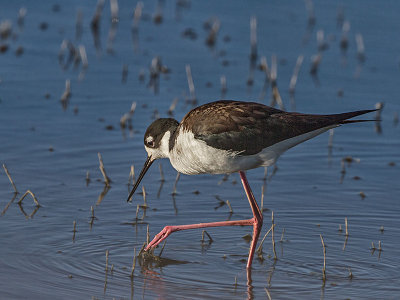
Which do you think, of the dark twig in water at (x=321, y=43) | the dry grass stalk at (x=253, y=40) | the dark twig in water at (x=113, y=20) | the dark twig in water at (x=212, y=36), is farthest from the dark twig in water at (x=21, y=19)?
the dark twig in water at (x=321, y=43)

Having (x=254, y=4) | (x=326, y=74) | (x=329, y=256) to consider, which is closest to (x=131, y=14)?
(x=254, y=4)

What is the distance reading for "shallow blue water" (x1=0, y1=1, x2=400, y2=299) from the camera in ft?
22.7

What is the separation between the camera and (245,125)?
7.45m

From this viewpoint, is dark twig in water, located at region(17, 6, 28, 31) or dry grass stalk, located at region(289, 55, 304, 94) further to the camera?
dark twig in water, located at region(17, 6, 28, 31)

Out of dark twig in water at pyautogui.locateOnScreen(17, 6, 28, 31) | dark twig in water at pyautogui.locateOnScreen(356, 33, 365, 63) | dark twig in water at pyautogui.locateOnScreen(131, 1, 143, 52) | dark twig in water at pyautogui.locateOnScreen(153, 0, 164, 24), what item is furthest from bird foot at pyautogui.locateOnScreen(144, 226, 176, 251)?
dark twig in water at pyautogui.locateOnScreen(153, 0, 164, 24)

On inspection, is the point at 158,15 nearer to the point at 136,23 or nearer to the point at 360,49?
the point at 136,23

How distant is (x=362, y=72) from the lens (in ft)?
42.3

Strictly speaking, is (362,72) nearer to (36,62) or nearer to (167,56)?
(167,56)

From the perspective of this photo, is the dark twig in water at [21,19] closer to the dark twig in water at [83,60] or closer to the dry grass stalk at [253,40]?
the dark twig in water at [83,60]

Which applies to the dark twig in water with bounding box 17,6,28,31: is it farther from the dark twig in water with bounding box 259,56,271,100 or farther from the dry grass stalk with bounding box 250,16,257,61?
the dark twig in water with bounding box 259,56,271,100

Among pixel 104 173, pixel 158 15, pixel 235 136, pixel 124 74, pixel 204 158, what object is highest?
pixel 158 15

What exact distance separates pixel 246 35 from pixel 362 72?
7.54 ft

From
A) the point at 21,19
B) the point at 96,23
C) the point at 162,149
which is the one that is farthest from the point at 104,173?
the point at 21,19

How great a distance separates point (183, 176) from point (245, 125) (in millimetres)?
2172
